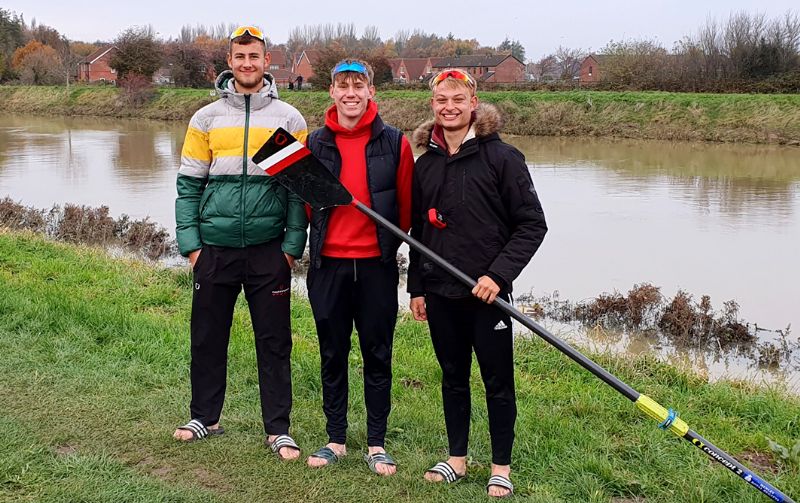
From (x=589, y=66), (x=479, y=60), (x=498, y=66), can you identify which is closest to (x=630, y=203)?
(x=589, y=66)

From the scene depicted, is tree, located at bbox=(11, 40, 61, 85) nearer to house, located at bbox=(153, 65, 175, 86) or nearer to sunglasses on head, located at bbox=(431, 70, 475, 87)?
house, located at bbox=(153, 65, 175, 86)

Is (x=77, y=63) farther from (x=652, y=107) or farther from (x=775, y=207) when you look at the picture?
(x=775, y=207)

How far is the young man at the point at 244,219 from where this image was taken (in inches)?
151

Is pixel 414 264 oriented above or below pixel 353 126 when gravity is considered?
below

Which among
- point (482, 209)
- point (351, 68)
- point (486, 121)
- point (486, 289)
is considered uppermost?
point (351, 68)

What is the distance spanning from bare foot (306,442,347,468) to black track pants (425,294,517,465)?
0.58 metres

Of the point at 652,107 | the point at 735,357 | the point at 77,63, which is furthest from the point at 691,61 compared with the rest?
the point at 77,63

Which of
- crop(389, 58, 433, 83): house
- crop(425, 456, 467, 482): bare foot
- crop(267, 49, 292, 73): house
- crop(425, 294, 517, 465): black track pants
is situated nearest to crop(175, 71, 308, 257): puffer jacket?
crop(425, 294, 517, 465): black track pants

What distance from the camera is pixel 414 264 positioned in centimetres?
367

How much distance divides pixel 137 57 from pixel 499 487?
54068 millimetres

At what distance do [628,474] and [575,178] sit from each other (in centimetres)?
1563

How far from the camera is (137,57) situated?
5241cm

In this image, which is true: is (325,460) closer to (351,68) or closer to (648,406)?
(648,406)

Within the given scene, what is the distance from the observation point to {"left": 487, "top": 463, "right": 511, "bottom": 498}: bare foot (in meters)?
3.52
